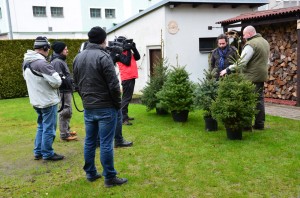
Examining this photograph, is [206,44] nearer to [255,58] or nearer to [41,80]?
[255,58]

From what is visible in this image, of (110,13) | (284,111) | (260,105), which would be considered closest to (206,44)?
(284,111)

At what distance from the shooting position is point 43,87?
453 centimetres

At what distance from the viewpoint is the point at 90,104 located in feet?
11.6

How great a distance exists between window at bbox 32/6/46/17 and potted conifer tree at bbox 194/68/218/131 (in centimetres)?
2829

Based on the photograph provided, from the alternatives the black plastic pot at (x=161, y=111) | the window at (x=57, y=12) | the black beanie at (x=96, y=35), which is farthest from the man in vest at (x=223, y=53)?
the window at (x=57, y=12)

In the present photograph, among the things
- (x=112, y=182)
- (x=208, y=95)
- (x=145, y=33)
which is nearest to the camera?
(x=112, y=182)

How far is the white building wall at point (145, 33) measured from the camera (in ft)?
36.2

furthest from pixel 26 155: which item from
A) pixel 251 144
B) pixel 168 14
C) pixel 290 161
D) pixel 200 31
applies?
pixel 200 31

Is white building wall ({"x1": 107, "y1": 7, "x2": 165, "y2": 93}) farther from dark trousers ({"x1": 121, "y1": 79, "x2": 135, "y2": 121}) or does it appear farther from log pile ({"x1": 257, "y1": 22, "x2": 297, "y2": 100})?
dark trousers ({"x1": 121, "y1": 79, "x2": 135, "y2": 121})

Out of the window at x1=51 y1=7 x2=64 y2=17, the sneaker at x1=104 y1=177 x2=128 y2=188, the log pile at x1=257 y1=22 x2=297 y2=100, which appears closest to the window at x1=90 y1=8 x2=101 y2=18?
the window at x1=51 y1=7 x2=64 y2=17

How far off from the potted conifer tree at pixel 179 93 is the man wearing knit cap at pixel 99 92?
3149mm

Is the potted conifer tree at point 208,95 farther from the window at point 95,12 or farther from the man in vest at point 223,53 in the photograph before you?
the window at point 95,12

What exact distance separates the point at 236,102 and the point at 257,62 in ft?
3.44

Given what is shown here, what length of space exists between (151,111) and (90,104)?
5031 millimetres
